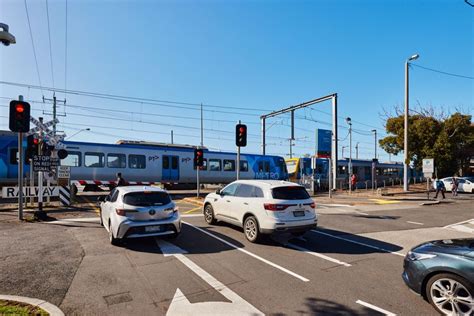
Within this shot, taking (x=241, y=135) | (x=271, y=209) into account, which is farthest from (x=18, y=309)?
(x=241, y=135)

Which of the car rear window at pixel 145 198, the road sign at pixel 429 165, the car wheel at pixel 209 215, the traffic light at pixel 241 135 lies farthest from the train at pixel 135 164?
the road sign at pixel 429 165

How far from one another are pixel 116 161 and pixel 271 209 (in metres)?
17.3

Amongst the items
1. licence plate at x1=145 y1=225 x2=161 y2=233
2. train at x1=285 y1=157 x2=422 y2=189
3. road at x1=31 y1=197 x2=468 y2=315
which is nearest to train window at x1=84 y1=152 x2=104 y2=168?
road at x1=31 y1=197 x2=468 y2=315

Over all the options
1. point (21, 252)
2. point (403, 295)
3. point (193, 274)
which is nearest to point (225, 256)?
point (193, 274)

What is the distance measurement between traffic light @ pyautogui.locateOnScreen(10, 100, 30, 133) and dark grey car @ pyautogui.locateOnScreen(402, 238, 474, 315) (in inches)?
495

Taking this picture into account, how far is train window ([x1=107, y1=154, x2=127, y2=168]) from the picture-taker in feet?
72.8

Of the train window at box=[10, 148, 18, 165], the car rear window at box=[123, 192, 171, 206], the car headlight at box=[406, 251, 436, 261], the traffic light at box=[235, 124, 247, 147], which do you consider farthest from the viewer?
the train window at box=[10, 148, 18, 165]

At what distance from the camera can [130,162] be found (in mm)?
23141

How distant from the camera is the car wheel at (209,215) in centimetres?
1084

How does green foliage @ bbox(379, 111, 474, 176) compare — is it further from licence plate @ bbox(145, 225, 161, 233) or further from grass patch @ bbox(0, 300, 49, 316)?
grass patch @ bbox(0, 300, 49, 316)

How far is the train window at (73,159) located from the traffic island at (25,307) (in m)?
17.7

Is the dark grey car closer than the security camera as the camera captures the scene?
Yes

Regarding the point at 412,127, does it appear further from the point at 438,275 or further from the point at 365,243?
the point at 438,275

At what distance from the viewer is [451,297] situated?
416 centimetres
